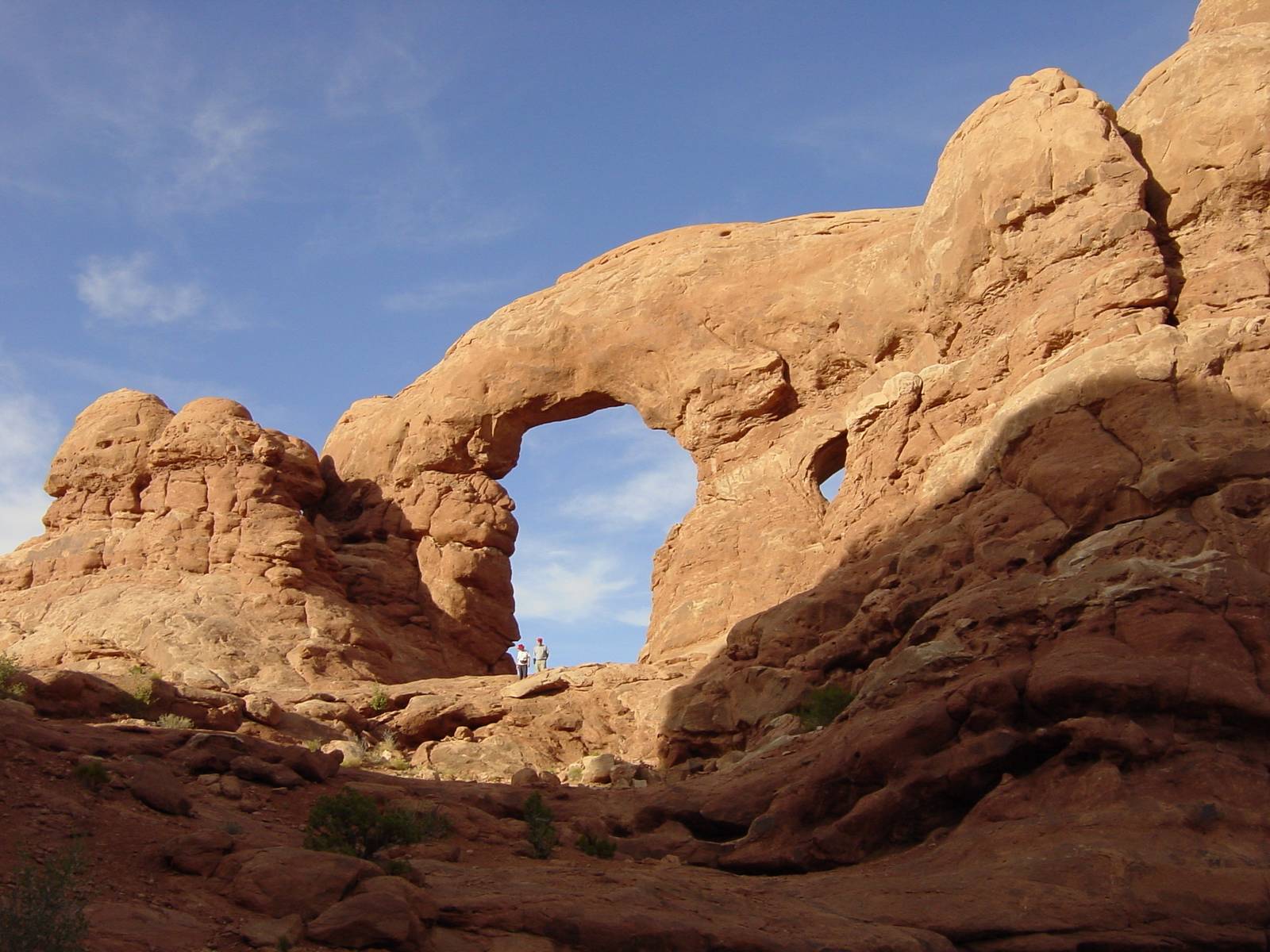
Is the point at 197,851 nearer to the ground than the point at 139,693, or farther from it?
nearer to the ground

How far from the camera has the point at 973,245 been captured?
68.2 feet

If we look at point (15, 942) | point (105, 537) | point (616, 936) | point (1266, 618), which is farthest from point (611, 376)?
point (15, 942)

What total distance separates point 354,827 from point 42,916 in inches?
171

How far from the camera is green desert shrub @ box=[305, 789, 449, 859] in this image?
12062mm

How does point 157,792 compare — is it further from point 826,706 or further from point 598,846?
point 826,706

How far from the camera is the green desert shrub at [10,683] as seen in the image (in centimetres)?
1634

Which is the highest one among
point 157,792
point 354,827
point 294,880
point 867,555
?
point 867,555

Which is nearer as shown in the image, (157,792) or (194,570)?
(157,792)

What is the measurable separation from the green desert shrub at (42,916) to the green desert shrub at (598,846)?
5.76 m

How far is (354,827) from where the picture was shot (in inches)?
485

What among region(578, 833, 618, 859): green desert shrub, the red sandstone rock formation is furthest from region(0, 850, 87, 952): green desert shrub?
region(578, 833, 618, 859): green desert shrub

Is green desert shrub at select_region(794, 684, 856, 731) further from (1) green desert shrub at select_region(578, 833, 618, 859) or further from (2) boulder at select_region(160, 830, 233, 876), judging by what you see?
(2) boulder at select_region(160, 830, 233, 876)

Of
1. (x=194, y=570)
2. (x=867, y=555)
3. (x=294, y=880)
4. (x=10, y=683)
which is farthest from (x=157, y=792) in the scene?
(x=194, y=570)

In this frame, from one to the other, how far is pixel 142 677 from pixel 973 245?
13.2 m
